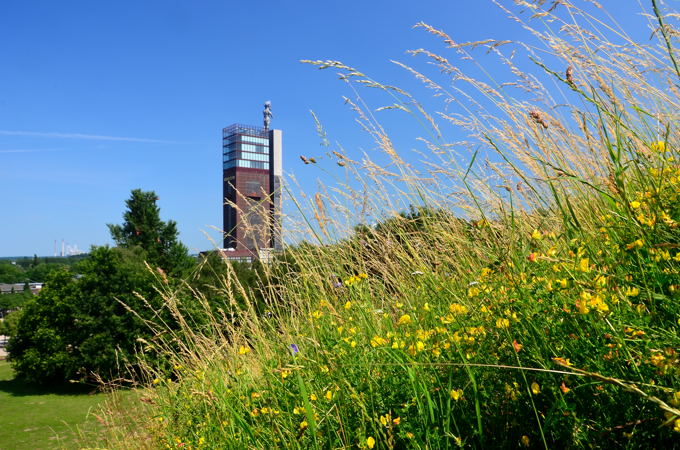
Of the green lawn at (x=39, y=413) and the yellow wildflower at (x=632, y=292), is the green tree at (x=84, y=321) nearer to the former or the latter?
the green lawn at (x=39, y=413)

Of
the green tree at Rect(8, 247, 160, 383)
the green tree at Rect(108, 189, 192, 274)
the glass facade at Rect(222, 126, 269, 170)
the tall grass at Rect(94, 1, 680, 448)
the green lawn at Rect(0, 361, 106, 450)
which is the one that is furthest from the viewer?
the glass facade at Rect(222, 126, 269, 170)

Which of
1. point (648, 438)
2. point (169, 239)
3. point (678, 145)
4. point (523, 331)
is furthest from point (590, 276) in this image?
point (169, 239)

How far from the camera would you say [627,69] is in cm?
219

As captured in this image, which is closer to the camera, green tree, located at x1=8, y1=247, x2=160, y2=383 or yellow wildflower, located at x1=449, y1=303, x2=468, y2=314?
yellow wildflower, located at x1=449, y1=303, x2=468, y2=314

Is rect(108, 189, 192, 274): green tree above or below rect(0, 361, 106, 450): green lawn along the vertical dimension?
above

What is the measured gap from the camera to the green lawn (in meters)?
10.5

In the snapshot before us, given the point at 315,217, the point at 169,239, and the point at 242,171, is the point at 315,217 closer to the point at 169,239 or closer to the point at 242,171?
the point at 169,239

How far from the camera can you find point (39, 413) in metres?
13.4

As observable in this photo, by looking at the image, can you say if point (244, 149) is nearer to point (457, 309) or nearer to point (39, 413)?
point (39, 413)

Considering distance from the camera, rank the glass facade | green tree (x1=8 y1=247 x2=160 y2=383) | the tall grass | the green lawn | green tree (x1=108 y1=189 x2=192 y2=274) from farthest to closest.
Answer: the glass facade → green tree (x1=108 y1=189 x2=192 y2=274) → green tree (x1=8 y1=247 x2=160 y2=383) → the green lawn → the tall grass

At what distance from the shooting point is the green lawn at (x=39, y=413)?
10516 mm

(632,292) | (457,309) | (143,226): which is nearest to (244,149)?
(143,226)

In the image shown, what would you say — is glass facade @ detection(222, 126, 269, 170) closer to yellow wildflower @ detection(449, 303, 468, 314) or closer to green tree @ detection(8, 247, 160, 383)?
green tree @ detection(8, 247, 160, 383)

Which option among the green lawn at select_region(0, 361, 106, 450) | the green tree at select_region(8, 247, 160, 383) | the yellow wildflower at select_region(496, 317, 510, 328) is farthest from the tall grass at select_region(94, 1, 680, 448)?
the green tree at select_region(8, 247, 160, 383)
